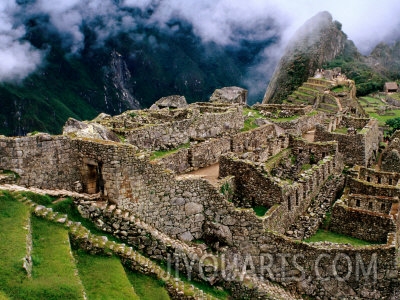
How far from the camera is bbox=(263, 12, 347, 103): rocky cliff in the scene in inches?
3232

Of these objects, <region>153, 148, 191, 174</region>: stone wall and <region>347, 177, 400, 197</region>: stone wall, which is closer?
<region>153, 148, 191, 174</region>: stone wall

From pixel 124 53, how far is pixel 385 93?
69.9m

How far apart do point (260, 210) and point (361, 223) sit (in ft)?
13.9

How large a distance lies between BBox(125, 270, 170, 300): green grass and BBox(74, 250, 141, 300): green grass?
0.63m

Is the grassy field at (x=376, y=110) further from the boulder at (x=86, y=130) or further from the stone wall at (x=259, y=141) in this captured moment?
the boulder at (x=86, y=130)

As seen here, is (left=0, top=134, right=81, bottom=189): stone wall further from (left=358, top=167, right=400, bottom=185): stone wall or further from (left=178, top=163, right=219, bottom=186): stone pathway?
(left=358, top=167, right=400, bottom=185): stone wall

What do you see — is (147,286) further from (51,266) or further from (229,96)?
(229,96)

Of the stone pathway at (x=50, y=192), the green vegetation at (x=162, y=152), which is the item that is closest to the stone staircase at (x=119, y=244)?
the stone pathway at (x=50, y=192)

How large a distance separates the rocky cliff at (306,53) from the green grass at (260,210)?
55.2m

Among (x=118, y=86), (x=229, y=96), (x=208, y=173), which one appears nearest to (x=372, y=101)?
(x=229, y=96)

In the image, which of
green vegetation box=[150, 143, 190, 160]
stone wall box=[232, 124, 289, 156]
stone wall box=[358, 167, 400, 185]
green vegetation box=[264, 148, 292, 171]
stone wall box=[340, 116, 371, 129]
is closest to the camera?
green vegetation box=[150, 143, 190, 160]

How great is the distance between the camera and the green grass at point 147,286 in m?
12.3

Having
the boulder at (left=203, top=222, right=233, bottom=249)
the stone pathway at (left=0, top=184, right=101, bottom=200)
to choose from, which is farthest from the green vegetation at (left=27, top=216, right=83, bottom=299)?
the boulder at (left=203, top=222, right=233, bottom=249)

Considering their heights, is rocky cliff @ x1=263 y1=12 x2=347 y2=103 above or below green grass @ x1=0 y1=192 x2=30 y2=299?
above
